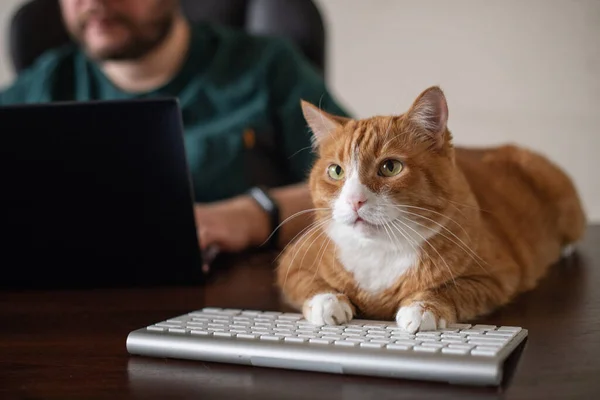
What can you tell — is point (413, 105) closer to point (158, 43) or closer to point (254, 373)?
point (254, 373)

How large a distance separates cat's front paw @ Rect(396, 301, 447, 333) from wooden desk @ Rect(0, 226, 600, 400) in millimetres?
106

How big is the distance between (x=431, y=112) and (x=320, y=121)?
0.66ft

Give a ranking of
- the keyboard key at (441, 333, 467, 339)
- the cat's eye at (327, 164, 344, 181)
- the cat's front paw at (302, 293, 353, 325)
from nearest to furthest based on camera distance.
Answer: the keyboard key at (441, 333, 467, 339) → the cat's front paw at (302, 293, 353, 325) → the cat's eye at (327, 164, 344, 181)

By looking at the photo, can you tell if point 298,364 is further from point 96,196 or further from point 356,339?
point 96,196

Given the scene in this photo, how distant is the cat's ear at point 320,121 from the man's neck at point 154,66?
101 cm

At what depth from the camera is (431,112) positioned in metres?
0.89

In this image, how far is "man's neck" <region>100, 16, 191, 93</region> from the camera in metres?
1.97

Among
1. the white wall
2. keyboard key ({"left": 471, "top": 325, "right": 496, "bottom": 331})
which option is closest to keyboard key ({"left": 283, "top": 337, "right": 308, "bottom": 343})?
keyboard key ({"left": 471, "top": 325, "right": 496, "bottom": 331})

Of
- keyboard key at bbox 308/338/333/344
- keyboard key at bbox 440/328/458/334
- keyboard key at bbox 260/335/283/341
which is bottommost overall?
keyboard key at bbox 440/328/458/334

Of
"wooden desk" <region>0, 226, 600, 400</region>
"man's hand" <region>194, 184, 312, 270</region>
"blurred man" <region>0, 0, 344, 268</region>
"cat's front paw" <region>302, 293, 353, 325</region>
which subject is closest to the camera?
"wooden desk" <region>0, 226, 600, 400</region>

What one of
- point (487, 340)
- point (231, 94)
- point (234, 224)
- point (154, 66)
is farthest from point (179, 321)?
point (154, 66)

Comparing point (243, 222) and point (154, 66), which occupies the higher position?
point (154, 66)

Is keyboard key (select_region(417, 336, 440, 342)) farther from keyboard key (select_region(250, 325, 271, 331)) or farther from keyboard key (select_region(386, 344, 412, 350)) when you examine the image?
keyboard key (select_region(250, 325, 271, 331))

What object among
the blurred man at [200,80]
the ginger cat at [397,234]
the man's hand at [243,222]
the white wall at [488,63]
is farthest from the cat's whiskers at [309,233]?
the white wall at [488,63]
